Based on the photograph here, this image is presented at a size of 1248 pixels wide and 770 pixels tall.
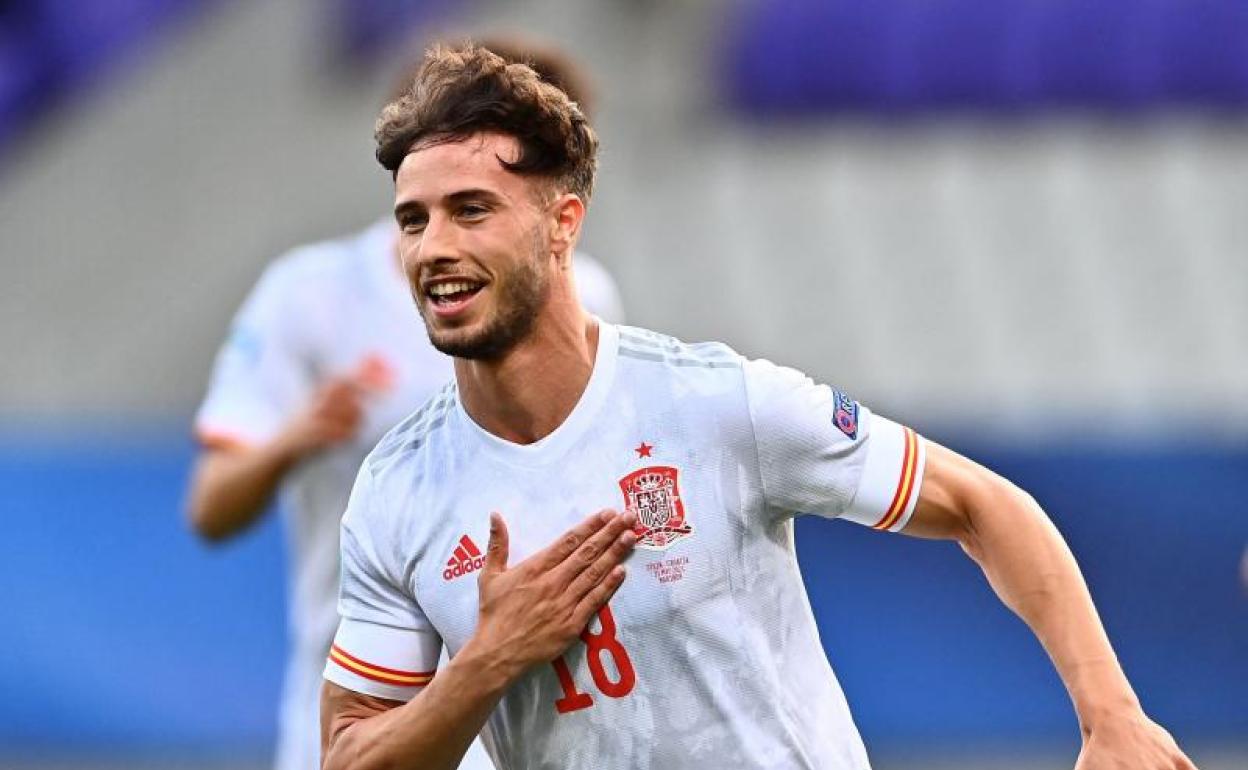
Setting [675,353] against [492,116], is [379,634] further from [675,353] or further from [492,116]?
[492,116]

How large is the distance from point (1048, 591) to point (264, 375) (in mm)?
2377

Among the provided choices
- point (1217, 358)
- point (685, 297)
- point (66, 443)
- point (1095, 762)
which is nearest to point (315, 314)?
point (1095, 762)

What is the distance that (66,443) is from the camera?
781cm

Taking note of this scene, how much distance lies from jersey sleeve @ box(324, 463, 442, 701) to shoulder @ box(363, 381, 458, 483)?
61 millimetres

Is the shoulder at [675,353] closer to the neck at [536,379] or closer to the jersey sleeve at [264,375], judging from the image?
the neck at [536,379]

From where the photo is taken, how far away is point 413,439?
3.37 metres

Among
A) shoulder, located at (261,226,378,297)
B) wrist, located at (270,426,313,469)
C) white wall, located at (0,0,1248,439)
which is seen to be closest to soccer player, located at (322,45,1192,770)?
wrist, located at (270,426,313,469)

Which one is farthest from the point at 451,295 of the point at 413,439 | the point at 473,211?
the point at 413,439

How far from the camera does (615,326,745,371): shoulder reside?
128 inches

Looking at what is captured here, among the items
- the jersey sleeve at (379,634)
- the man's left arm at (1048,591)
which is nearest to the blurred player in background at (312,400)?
the jersey sleeve at (379,634)

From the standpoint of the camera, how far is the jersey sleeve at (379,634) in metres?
3.25

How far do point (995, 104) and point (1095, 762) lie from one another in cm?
896

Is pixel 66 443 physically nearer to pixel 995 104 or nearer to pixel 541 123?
pixel 541 123

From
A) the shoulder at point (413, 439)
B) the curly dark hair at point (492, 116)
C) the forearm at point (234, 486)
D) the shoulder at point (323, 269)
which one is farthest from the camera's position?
the shoulder at point (323, 269)
